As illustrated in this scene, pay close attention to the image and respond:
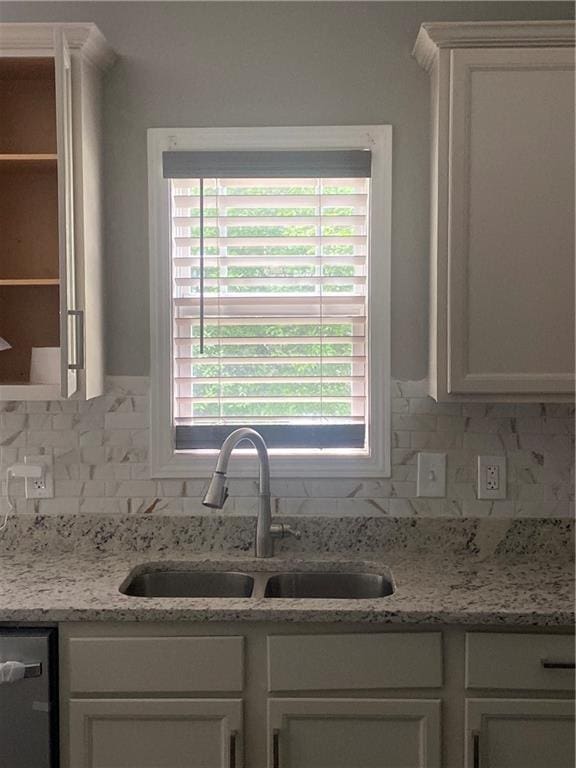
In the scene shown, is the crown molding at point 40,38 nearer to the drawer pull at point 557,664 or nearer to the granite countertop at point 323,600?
the granite countertop at point 323,600

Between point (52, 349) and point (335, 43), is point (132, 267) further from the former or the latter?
point (335, 43)

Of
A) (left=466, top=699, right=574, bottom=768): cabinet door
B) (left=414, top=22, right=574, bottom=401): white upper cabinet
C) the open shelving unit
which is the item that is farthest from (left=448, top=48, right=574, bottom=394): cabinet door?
the open shelving unit

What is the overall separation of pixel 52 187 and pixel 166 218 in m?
0.36

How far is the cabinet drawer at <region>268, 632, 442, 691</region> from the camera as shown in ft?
6.39

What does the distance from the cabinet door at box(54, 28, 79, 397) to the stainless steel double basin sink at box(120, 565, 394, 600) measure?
0.62 metres

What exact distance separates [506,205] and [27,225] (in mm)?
1435

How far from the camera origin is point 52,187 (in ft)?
8.14

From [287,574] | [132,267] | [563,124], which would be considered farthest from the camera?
[132,267]

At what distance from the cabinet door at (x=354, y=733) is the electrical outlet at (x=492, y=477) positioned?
2.42 ft

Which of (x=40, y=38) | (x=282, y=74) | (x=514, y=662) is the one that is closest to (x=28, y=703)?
(x=514, y=662)

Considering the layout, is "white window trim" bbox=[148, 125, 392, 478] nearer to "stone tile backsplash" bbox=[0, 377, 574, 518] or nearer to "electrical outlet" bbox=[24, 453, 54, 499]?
"stone tile backsplash" bbox=[0, 377, 574, 518]

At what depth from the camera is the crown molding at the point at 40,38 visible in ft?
7.07

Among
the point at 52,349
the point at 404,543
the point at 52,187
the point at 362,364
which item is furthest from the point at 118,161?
the point at 404,543

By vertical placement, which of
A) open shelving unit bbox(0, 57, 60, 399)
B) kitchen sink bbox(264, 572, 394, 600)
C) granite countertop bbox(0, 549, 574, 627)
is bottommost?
kitchen sink bbox(264, 572, 394, 600)
